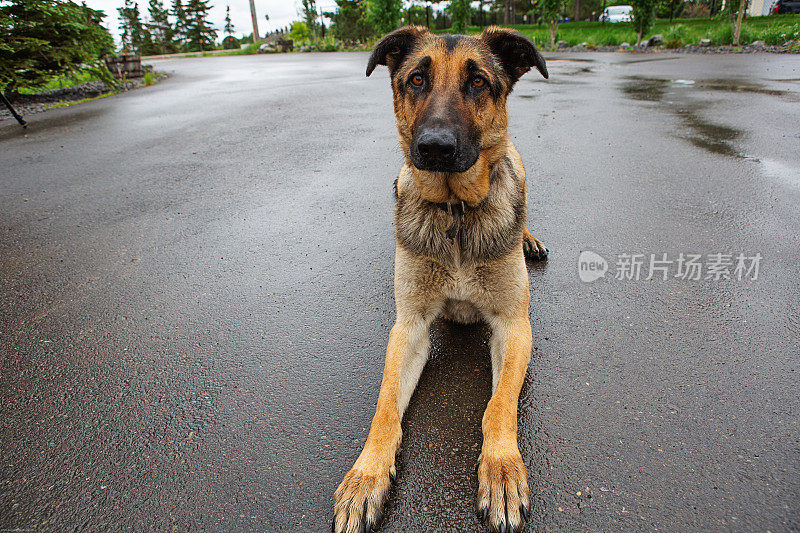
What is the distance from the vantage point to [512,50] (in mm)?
2939

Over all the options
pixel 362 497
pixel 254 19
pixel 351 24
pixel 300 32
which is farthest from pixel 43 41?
pixel 254 19

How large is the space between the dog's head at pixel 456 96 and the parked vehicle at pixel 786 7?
145 feet

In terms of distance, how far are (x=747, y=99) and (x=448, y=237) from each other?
9.97m

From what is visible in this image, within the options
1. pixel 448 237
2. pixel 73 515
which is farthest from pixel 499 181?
pixel 73 515

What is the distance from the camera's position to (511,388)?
2.19 metres

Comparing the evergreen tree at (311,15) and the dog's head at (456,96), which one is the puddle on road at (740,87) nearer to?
the dog's head at (456,96)

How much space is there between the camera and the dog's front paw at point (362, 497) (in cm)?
173

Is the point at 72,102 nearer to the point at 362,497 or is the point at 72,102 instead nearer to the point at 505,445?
the point at 362,497

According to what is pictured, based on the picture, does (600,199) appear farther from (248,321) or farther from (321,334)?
(248,321)

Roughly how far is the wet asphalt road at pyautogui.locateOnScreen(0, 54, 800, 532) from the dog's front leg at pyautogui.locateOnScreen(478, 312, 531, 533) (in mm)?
103

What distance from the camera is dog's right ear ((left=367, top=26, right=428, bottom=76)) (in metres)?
2.92

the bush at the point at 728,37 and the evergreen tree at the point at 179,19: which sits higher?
the evergreen tree at the point at 179,19

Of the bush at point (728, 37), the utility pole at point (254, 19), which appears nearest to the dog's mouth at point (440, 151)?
the bush at point (728, 37)

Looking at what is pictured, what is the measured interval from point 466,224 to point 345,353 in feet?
3.70
